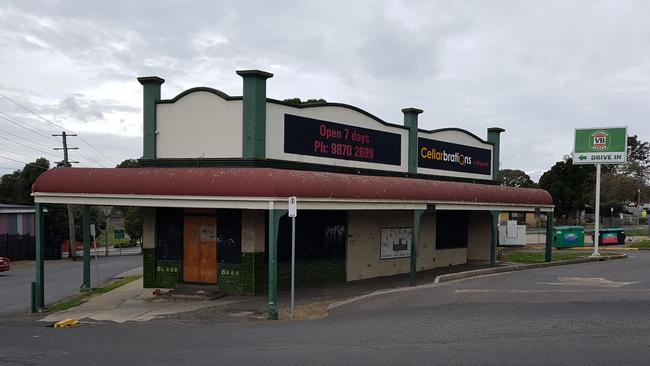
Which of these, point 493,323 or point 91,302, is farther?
point 91,302

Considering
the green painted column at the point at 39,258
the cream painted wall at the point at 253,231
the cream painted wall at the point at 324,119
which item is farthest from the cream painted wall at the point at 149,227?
the cream painted wall at the point at 324,119

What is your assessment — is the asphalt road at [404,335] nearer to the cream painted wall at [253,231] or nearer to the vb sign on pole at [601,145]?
the cream painted wall at [253,231]

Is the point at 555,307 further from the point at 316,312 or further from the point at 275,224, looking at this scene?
the point at 275,224

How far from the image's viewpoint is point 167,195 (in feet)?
46.9

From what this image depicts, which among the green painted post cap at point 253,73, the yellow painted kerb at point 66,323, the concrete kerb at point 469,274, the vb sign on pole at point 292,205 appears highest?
the green painted post cap at point 253,73

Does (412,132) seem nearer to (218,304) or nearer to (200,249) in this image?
(200,249)

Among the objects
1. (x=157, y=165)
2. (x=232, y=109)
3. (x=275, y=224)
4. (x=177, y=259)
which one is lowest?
(x=177, y=259)

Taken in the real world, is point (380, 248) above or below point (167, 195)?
below

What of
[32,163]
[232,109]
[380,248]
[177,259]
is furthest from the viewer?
[32,163]

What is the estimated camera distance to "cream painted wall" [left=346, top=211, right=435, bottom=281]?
19906mm

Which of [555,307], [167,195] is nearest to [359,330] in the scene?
[555,307]

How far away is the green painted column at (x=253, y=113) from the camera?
1616 centimetres

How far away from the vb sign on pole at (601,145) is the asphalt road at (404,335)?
15592mm

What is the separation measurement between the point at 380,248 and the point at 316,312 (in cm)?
777
